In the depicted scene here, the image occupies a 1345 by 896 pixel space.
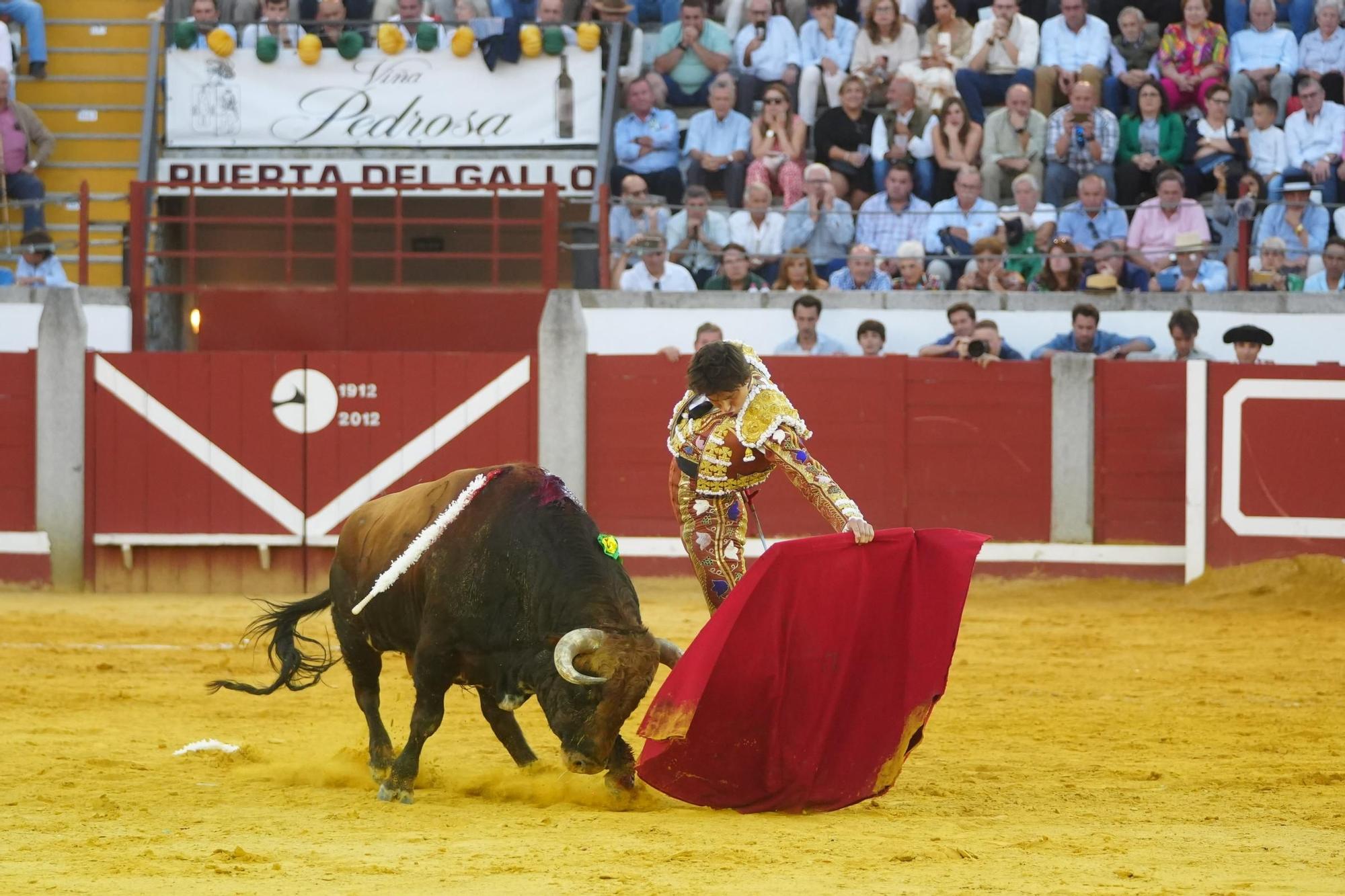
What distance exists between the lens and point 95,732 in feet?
20.3

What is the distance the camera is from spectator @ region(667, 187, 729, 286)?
1149 centimetres

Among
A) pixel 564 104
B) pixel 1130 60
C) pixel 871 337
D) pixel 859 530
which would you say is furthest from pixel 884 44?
pixel 859 530

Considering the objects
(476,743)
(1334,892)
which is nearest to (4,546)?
(476,743)

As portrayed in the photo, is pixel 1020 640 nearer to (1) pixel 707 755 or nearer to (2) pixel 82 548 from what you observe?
(1) pixel 707 755

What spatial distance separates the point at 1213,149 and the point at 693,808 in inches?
327

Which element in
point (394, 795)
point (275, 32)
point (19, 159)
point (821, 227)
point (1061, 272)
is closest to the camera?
point (394, 795)

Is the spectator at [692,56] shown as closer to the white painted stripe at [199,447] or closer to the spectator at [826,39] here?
the spectator at [826,39]

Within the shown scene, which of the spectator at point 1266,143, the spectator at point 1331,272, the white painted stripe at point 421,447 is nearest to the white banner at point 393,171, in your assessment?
the white painted stripe at point 421,447

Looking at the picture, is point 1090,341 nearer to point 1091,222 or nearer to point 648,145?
point 1091,222

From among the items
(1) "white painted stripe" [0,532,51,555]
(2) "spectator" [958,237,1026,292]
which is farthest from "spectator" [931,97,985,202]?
(1) "white painted stripe" [0,532,51,555]

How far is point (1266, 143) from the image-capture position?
39.1ft

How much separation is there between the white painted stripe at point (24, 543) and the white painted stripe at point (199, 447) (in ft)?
3.09

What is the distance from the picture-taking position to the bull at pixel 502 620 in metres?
4.60

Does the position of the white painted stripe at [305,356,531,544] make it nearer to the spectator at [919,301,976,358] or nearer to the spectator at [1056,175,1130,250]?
the spectator at [919,301,976,358]
